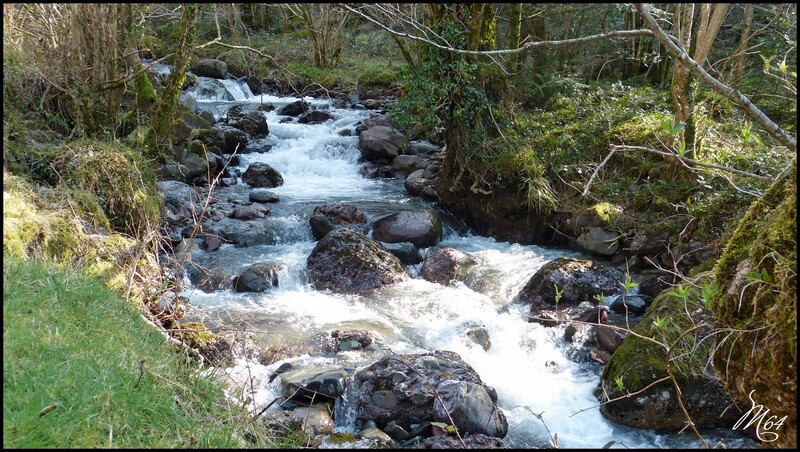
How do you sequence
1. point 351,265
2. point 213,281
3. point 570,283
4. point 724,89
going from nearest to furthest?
point 724,89 < point 570,283 < point 213,281 < point 351,265

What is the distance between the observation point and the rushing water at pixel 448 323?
465 centimetres

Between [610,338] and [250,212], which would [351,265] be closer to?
[250,212]

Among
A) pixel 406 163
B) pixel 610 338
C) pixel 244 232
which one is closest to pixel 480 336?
pixel 610 338

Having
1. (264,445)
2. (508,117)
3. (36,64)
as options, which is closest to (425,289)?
(508,117)

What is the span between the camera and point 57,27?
20.5 feet

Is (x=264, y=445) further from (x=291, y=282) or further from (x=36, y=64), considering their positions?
(x=36, y=64)

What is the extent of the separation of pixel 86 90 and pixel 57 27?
0.72 m

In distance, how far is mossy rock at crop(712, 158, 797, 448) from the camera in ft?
6.93

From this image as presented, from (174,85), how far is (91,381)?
5.55m

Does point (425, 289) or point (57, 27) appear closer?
point (57, 27)

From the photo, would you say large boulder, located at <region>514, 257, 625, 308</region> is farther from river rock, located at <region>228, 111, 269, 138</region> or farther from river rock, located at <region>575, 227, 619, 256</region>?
river rock, located at <region>228, 111, 269, 138</region>

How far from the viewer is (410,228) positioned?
876 cm

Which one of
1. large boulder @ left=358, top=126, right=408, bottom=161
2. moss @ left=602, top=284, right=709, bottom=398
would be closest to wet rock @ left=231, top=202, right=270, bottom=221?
large boulder @ left=358, top=126, right=408, bottom=161

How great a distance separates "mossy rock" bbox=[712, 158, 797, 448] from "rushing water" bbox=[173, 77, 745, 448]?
0.88m
